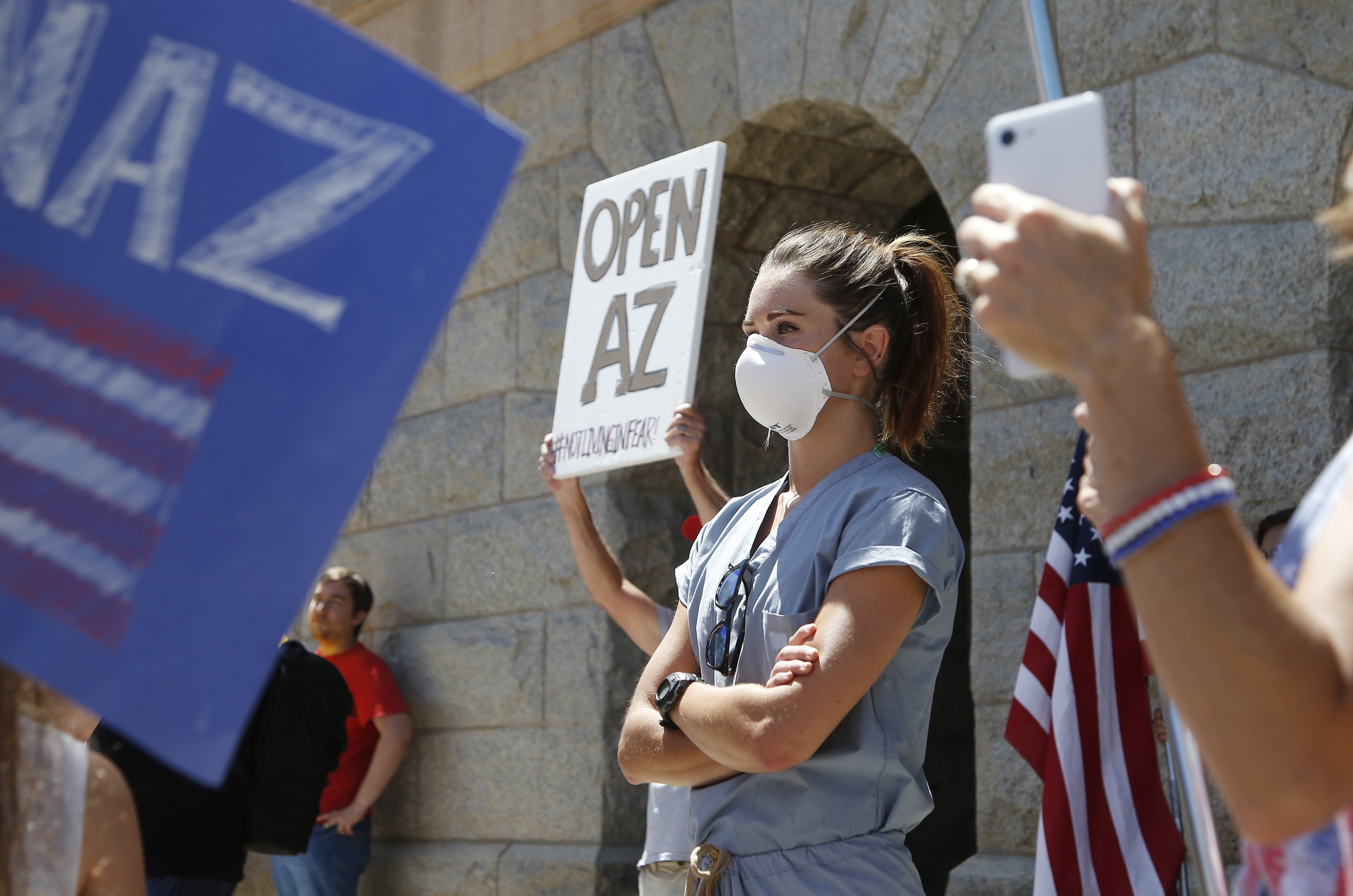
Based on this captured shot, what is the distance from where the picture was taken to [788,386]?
2.60 metres

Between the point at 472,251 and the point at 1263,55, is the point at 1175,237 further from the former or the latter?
the point at 472,251

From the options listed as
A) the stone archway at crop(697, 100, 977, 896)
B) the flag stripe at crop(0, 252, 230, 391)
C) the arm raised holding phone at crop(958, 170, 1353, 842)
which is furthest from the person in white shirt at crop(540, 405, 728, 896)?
the arm raised holding phone at crop(958, 170, 1353, 842)

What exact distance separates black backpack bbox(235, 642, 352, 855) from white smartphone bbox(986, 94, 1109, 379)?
302cm

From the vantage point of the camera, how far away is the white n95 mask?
2602 millimetres

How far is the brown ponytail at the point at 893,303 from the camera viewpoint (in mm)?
2650

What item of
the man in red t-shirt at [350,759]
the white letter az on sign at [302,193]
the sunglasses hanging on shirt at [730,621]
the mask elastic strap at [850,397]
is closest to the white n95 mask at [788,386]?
the mask elastic strap at [850,397]

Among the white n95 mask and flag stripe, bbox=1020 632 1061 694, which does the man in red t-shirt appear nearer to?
flag stripe, bbox=1020 632 1061 694

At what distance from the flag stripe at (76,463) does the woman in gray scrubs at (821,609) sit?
117cm

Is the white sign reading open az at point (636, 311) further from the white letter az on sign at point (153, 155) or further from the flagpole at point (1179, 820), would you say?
the white letter az on sign at point (153, 155)

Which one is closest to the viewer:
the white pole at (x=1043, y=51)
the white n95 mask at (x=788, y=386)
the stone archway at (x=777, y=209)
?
the white pole at (x=1043, y=51)

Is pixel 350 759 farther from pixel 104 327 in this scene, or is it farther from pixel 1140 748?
pixel 104 327

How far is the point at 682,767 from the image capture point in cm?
238

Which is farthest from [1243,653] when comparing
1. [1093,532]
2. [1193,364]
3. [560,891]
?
[560,891]

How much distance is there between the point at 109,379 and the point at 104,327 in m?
0.05
